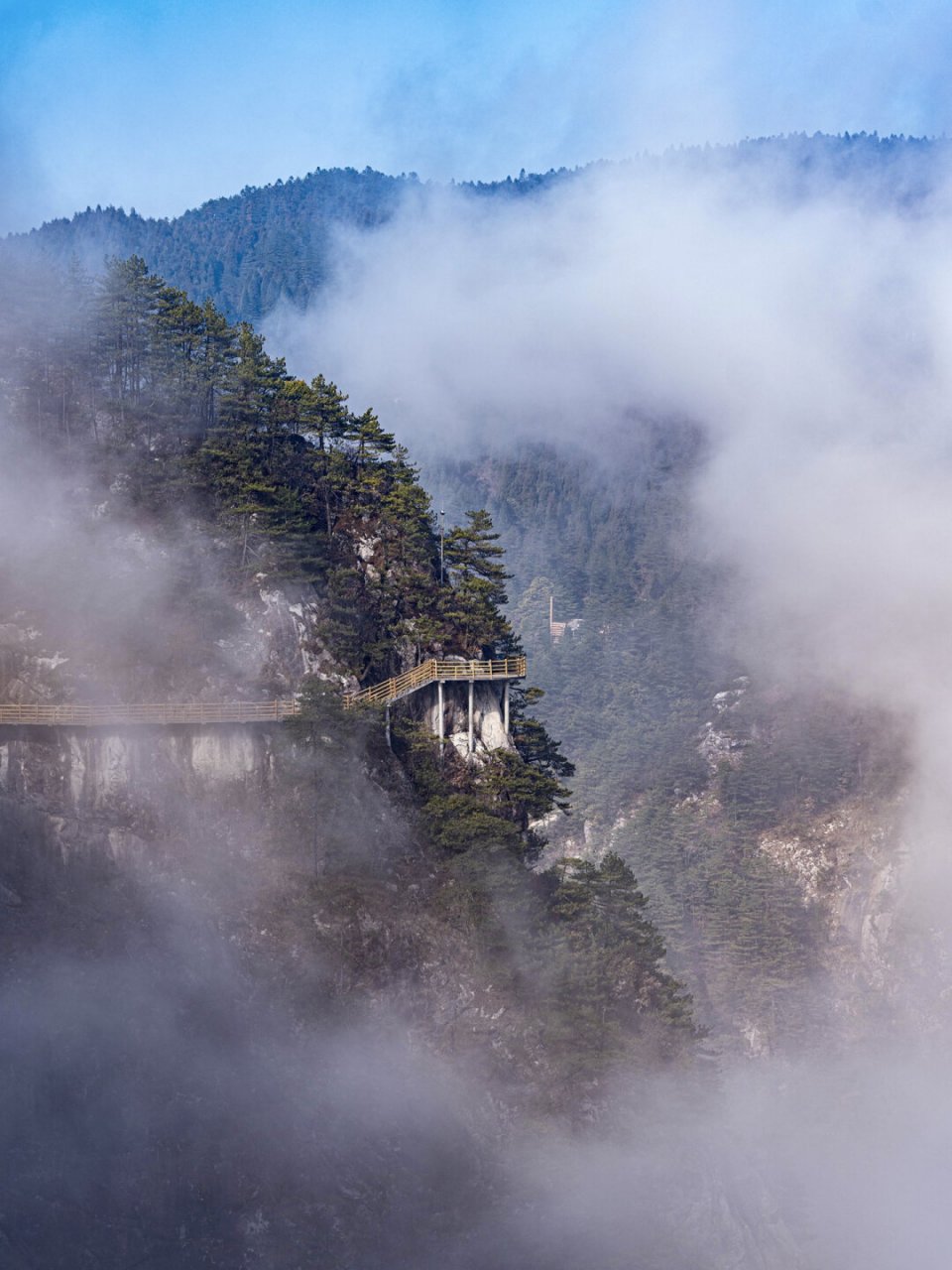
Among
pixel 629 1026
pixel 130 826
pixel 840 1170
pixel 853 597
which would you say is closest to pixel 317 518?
pixel 130 826

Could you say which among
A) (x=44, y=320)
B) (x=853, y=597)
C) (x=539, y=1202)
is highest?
(x=853, y=597)

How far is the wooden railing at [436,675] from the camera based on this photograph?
80.7 meters

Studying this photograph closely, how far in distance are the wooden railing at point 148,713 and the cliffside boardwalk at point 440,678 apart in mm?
4392

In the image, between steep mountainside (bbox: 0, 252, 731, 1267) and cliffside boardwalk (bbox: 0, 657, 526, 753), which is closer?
steep mountainside (bbox: 0, 252, 731, 1267)

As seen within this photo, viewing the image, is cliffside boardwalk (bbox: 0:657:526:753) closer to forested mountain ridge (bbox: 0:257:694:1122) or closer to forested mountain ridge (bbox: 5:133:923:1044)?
forested mountain ridge (bbox: 0:257:694:1122)

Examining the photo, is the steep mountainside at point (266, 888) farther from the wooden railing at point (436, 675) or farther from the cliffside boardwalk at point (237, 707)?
the wooden railing at point (436, 675)

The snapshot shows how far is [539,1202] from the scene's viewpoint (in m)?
72.9

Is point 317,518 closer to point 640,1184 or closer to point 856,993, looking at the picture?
point 640,1184

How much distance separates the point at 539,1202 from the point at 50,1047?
23.5 meters

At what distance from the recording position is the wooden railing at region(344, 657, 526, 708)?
80.7 meters

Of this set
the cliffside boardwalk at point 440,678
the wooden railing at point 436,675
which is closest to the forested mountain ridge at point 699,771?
the cliffside boardwalk at point 440,678

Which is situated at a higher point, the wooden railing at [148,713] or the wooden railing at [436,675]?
the wooden railing at [436,675]

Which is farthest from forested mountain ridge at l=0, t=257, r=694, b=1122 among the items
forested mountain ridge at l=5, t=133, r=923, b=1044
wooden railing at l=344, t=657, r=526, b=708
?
forested mountain ridge at l=5, t=133, r=923, b=1044

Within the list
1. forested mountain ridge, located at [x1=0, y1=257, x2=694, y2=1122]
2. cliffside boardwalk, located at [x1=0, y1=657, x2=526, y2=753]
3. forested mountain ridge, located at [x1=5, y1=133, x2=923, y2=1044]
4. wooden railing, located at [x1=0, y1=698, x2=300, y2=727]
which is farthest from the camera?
forested mountain ridge, located at [x1=5, y1=133, x2=923, y2=1044]
